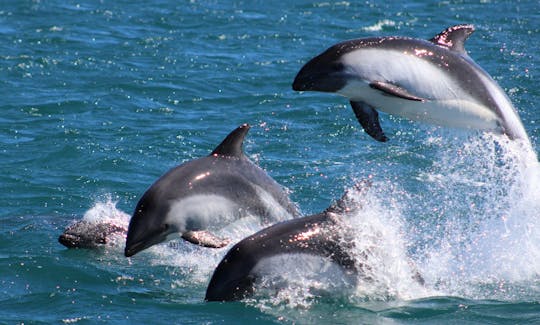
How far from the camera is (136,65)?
21844 mm

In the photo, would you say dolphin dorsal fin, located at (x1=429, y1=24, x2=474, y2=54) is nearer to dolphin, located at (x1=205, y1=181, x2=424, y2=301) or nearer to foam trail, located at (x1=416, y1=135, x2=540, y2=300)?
foam trail, located at (x1=416, y1=135, x2=540, y2=300)

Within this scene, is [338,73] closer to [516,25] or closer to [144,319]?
[144,319]

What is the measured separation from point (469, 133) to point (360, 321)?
2.71 m

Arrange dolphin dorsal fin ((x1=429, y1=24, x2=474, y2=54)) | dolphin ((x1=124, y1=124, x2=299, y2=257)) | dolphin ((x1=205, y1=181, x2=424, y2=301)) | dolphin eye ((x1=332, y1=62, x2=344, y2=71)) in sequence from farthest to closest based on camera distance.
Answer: dolphin dorsal fin ((x1=429, y1=24, x2=474, y2=54)) < dolphin ((x1=124, y1=124, x2=299, y2=257)) < dolphin eye ((x1=332, y1=62, x2=344, y2=71)) < dolphin ((x1=205, y1=181, x2=424, y2=301))

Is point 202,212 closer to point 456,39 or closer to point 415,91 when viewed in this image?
point 415,91

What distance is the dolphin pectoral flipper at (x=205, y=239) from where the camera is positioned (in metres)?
10.5

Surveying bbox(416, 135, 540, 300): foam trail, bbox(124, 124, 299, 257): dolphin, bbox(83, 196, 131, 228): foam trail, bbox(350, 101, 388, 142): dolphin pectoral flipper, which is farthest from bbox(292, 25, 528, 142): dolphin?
bbox(83, 196, 131, 228): foam trail

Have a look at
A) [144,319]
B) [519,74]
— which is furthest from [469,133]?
[519,74]

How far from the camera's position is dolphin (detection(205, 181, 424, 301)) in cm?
1005

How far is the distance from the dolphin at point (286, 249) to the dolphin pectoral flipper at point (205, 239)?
280mm

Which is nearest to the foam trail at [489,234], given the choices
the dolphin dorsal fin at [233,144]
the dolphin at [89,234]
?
the dolphin dorsal fin at [233,144]

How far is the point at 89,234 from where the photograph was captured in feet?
42.1

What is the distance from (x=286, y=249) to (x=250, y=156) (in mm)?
6384

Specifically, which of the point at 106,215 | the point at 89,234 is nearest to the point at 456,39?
the point at 89,234
